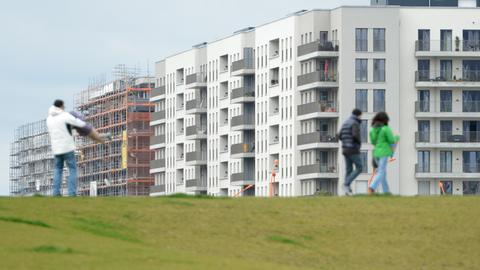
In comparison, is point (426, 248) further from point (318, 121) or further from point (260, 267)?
point (318, 121)

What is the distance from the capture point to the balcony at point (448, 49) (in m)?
176

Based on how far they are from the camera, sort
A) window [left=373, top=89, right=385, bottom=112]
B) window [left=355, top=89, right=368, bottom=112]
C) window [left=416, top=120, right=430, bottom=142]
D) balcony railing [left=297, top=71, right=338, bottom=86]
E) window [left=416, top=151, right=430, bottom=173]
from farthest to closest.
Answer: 1. window [left=416, top=120, right=430, bottom=142]
2. window [left=416, top=151, right=430, bottom=173]
3. balcony railing [left=297, top=71, right=338, bottom=86]
4. window [left=355, top=89, right=368, bottom=112]
5. window [left=373, top=89, right=385, bottom=112]

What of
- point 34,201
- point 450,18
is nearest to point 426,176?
point 450,18

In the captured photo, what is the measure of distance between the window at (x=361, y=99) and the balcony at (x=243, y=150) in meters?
19.2

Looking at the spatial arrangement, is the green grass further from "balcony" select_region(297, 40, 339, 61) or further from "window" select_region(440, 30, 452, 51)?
"window" select_region(440, 30, 452, 51)

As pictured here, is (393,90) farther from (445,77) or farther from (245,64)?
(245,64)

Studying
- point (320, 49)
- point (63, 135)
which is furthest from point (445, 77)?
point (63, 135)

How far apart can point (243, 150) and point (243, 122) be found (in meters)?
2.93

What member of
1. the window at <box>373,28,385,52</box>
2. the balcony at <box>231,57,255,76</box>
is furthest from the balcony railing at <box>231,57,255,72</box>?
the window at <box>373,28,385,52</box>

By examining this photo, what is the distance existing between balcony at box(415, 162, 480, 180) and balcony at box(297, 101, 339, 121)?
31.7ft

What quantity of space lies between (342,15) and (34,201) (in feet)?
447

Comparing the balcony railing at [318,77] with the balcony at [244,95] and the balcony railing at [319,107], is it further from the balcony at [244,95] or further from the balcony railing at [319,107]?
the balcony at [244,95]

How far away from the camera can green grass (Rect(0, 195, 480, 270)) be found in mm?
33281

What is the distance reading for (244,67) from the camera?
194m
